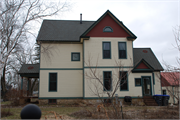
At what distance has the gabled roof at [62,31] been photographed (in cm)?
1817

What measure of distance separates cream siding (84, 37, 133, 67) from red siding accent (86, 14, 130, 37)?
0.42m

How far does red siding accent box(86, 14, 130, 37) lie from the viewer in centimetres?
1730

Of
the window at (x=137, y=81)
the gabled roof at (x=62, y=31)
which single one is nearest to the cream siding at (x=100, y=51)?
the window at (x=137, y=81)

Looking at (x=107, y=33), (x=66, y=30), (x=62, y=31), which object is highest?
(x=66, y=30)

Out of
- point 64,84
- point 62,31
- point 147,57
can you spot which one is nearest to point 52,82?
point 64,84

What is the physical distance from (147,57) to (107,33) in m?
6.69

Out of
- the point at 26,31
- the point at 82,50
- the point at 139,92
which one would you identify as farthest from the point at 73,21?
the point at 139,92

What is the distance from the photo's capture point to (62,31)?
19641 mm

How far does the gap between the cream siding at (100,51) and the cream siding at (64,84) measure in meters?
2.21

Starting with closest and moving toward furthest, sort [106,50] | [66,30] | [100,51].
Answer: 1. [100,51]
2. [106,50]
3. [66,30]

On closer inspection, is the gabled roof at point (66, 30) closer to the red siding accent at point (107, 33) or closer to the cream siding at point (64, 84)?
the red siding accent at point (107, 33)

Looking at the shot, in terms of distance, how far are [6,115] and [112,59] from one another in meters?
10.5

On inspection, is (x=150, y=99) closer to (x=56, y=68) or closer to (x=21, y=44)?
(x=56, y=68)

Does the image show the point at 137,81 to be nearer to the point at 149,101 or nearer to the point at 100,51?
the point at 149,101
